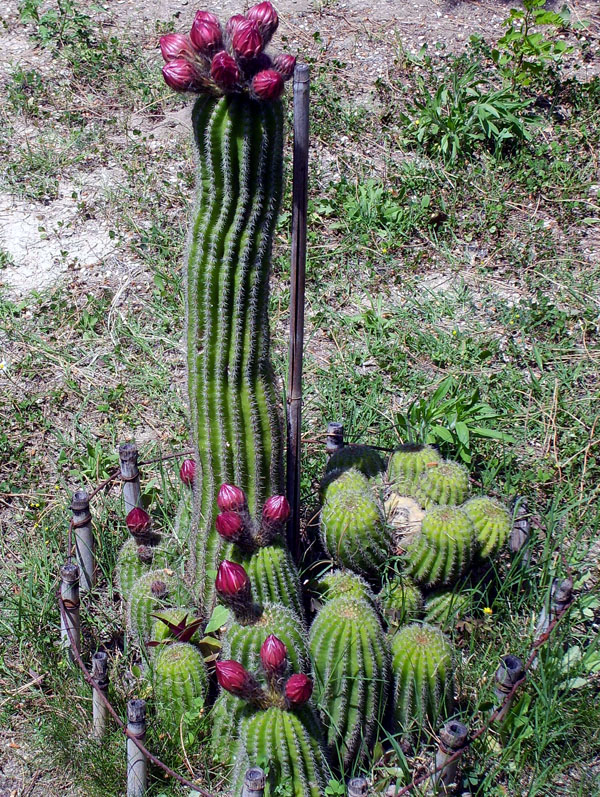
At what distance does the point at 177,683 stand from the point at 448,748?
0.87m

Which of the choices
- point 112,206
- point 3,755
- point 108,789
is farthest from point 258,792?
point 112,206

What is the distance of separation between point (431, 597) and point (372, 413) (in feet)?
4.30

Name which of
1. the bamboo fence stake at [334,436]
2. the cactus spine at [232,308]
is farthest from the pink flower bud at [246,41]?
the bamboo fence stake at [334,436]

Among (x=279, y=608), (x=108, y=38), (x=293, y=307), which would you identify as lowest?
(x=279, y=608)

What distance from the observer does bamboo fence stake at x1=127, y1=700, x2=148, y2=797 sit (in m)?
2.36

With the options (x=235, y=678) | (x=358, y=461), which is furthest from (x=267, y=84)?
(x=235, y=678)

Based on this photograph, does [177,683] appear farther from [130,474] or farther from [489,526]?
[489,526]

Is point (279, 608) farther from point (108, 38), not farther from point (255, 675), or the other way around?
point (108, 38)

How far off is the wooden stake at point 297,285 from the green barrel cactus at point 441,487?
0.48m

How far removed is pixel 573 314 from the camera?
4.77 meters

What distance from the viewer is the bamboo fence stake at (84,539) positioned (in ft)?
10.0

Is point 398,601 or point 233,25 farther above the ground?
point 233,25

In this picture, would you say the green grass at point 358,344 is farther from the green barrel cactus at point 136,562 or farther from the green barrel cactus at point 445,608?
the green barrel cactus at point 136,562

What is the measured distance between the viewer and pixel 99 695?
2586 mm
